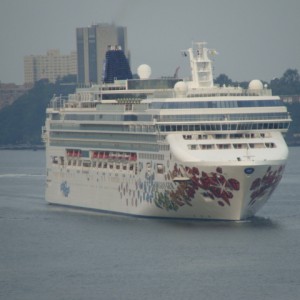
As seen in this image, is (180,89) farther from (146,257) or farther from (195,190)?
(146,257)

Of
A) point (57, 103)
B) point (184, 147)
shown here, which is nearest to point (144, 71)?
point (57, 103)

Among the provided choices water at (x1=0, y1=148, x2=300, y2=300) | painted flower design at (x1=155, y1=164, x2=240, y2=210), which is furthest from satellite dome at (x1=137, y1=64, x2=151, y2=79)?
painted flower design at (x1=155, y1=164, x2=240, y2=210)

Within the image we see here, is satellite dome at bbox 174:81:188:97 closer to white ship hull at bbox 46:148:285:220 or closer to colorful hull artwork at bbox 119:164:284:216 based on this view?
white ship hull at bbox 46:148:285:220

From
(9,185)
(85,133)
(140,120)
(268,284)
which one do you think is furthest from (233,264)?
(9,185)

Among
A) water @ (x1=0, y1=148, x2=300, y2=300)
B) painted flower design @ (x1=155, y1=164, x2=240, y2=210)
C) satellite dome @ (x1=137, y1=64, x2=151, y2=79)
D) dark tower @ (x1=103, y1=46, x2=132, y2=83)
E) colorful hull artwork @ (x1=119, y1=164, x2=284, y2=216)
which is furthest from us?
dark tower @ (x1=103, y1=46, x2=132, y2=83)

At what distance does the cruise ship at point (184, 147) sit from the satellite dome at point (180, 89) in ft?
0.16

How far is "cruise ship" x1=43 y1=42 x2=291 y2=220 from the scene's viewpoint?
3435 inches

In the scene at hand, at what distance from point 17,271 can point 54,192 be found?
91.5 ft

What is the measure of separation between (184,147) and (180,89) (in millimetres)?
4040

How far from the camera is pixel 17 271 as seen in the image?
3014 inches

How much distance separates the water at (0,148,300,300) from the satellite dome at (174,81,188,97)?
6.40 meters

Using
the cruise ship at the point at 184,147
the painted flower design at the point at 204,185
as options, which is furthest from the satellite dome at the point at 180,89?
the painted flower design at the point at 204,185

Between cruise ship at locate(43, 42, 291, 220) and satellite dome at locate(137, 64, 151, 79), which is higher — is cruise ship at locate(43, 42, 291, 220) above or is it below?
below

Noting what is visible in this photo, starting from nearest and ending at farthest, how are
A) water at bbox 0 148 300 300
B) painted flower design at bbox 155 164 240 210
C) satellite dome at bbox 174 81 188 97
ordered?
water at bbox 0 148 300 300
painted flower design at bbox 155 164 240 210
satellite dome at bbox 174 81 188 97
